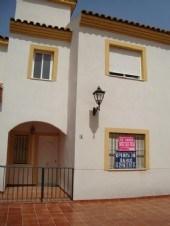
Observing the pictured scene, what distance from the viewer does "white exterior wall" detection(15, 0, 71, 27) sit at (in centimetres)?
1312

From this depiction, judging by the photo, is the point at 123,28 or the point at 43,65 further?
the point at 43,65

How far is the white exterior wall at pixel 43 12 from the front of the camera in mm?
13125

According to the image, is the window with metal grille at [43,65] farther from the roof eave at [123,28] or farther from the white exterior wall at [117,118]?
Answer: the roof eave at [123,28]

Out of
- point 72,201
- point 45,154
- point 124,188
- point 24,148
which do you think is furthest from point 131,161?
point 24,148

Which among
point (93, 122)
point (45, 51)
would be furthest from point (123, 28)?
point (93, 122)

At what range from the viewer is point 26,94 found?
33.0ft

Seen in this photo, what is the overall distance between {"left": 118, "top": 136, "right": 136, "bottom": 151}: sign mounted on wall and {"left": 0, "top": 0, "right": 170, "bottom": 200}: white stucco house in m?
0.04

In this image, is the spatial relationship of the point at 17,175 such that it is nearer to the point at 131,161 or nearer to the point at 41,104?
the point at 41,104

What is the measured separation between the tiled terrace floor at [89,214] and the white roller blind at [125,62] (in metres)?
5.36

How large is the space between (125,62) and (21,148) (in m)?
6.31

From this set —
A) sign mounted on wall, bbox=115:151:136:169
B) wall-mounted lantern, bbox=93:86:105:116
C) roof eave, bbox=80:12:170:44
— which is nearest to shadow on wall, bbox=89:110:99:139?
wall-mounted lantern, bbox=93:86:105:116

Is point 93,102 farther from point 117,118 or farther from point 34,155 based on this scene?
point 34,155

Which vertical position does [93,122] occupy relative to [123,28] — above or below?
below

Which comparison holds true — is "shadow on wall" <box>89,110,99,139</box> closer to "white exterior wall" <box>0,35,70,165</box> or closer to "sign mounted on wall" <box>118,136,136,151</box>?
"sign mounted on wall" <box>118,136,136,151</box>
